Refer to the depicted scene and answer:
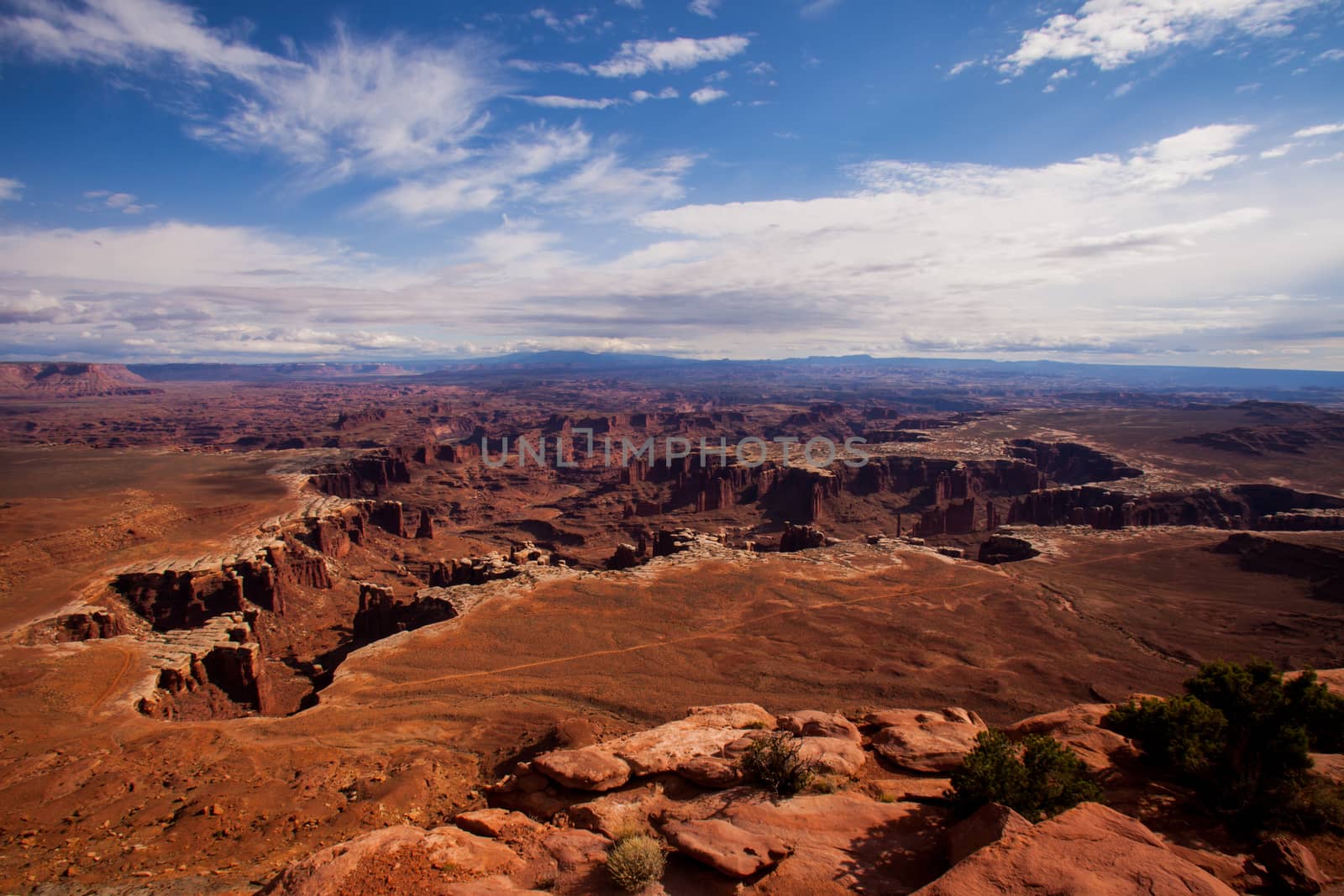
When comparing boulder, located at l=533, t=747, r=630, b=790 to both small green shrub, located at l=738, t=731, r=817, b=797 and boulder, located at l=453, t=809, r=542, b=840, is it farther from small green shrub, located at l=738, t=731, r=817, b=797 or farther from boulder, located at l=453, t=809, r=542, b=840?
small green shrub, located at l=738, t=731, r=817, b=797

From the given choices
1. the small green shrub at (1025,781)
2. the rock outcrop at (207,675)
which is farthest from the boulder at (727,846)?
the rock outcrop at (207,675)

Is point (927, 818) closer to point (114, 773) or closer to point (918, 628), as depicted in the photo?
point (114, 773)

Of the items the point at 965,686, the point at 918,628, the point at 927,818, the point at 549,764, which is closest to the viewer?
the point at 927,818

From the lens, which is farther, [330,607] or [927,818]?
[330,607]

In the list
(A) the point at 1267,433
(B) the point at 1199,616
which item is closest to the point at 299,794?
(B) the point at 1199,616

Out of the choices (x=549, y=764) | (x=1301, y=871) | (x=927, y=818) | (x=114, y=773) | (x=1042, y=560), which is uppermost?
(x=1301, y=871)

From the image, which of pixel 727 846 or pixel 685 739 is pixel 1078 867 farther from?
pixel 685 739
